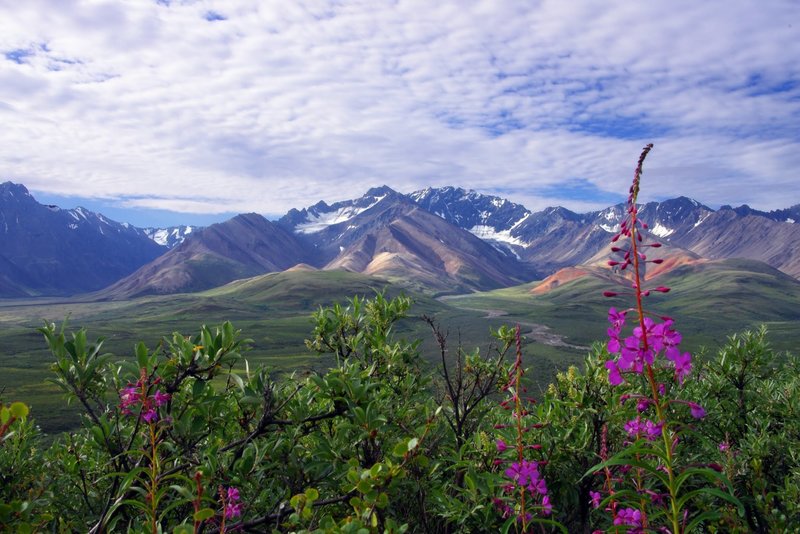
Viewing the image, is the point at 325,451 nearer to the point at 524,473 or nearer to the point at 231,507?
the point at 231,507

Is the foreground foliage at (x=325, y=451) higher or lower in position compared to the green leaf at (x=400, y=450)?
lower

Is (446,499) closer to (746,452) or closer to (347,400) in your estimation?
(347,400)

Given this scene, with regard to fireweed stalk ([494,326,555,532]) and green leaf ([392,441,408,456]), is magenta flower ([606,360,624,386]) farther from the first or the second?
green leaf ([392,441,408,456])

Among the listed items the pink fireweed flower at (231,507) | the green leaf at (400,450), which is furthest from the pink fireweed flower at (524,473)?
the pink fireweed flower at (231,507)

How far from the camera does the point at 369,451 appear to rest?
5320mm

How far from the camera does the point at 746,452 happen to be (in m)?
7.55

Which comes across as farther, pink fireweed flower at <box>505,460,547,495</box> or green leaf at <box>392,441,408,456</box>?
pink fireweed flower at <box>505,460,547,495</box>

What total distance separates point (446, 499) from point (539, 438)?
193 cm

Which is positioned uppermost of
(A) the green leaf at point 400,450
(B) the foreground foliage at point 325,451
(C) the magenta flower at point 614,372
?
(C) the magenta flower at point 614,372

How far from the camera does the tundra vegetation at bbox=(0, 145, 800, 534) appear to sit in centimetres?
333

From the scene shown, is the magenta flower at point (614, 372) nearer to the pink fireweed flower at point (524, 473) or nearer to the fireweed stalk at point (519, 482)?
the fireweed stalk at point (519, 482)

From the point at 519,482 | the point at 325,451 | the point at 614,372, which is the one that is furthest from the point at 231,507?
the point at 614,372

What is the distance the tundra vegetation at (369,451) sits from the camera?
333 centimetres

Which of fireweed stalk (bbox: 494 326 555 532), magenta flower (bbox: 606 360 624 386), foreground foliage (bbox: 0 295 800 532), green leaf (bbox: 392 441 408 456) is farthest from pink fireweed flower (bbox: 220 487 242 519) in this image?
magenta flower (bbox: 606 360 624 386)
